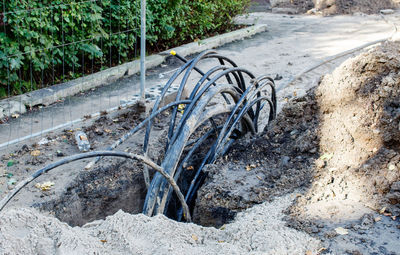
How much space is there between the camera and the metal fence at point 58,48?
20.2 feet

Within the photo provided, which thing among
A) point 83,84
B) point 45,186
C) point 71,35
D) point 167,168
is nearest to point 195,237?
point 167,168

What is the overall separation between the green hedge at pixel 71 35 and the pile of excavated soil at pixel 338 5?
6372 millimetres

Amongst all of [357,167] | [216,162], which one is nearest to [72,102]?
[216,162]

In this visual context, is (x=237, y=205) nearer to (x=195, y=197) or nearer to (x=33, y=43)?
(x=195, y=197)

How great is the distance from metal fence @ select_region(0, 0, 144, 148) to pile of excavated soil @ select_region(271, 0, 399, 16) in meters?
8.16

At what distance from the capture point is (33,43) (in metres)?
6.70

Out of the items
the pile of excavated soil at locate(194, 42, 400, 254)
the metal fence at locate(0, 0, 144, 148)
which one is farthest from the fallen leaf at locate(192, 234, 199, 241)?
the metal fence at locate(0, 0, 144, 148)

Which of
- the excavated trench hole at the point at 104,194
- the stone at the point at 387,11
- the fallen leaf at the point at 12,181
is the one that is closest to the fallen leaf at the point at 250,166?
the excavated trench hole at the point at 104,194

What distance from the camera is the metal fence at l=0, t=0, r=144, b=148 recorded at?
243 inches

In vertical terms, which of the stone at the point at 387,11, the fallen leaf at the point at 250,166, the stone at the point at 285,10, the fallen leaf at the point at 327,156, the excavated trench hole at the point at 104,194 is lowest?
the excavated trench hole at the point at 104,194

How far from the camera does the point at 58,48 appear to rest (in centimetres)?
709

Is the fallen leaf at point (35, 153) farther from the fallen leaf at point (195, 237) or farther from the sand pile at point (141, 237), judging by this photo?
the fallen leaf at point (195, 237)

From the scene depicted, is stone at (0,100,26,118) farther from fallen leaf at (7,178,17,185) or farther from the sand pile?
Result: the sand pile

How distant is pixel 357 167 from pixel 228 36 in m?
7.11
